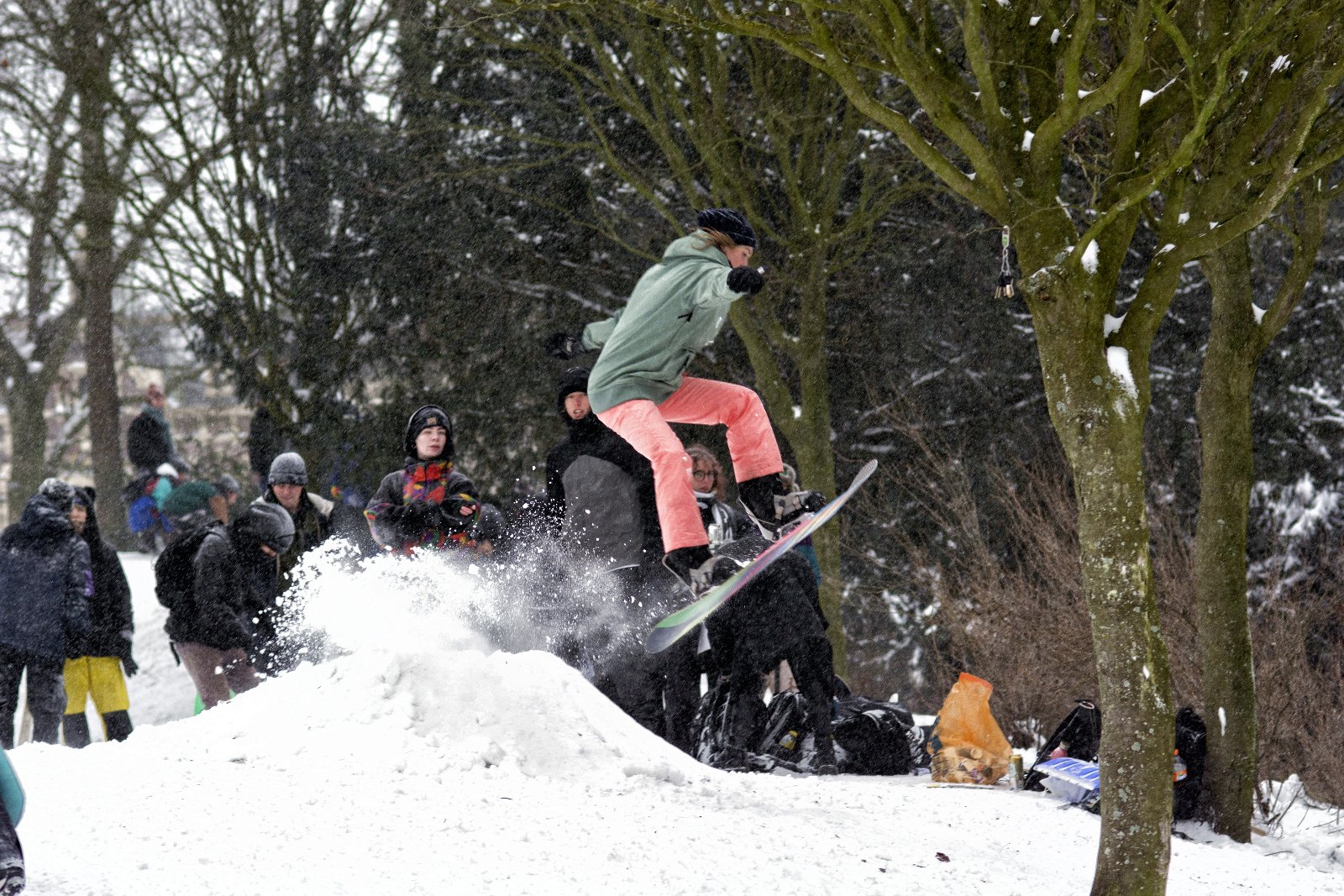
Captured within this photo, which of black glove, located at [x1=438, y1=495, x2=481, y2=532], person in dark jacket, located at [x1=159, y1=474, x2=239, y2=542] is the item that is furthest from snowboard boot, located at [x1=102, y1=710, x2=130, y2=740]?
person in dark jacket, located at [x1=159, y1=474, x2=239, y2=542]

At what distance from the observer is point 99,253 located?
1806 cm

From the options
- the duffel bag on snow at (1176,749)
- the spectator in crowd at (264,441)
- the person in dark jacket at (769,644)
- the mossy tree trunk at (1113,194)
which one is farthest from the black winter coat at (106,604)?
the spectator in crowd at (264,441)

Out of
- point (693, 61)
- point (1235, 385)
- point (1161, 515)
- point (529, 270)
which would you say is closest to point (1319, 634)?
point (1161, 515)

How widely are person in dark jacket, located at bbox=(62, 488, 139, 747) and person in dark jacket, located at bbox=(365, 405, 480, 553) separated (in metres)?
1.67

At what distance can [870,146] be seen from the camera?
12312 mm

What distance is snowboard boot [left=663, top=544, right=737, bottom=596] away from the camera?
5.93 m

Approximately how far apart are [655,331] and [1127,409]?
7.54 feet

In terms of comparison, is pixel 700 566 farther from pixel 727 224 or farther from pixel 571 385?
pixel 727 224

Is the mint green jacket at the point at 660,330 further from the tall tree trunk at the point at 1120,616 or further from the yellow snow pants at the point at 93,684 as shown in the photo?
the yellow snow pants at the point at 93,684

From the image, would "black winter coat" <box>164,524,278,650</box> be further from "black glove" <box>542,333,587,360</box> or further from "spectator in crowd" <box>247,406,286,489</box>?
"spectator in crowd" <box>247,406,286,489</box>

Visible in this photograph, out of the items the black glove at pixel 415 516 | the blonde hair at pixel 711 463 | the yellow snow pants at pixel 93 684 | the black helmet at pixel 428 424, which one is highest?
the black helmet at pixel 428 424

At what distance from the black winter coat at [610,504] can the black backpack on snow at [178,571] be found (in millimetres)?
2062

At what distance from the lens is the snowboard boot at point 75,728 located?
6.91m

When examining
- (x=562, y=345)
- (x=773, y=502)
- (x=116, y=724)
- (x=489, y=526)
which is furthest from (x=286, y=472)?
(x=773, y=502)
